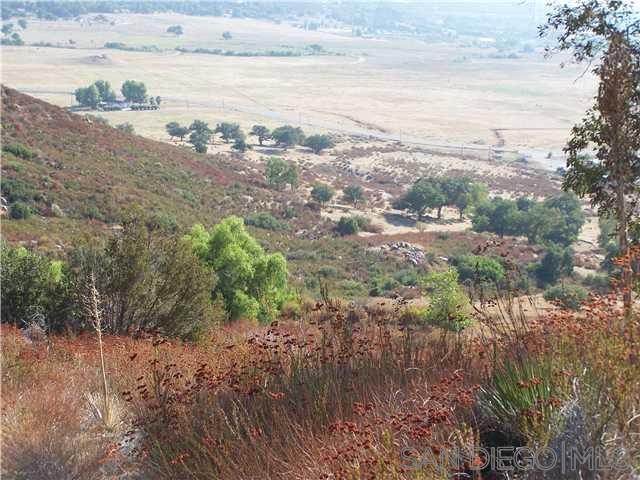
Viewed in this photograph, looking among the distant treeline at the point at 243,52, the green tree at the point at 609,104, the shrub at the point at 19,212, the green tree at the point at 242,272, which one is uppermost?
the distant treeline at the point at 243,52

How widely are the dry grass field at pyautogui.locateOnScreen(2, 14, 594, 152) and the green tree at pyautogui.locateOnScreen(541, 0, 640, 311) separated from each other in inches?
3216

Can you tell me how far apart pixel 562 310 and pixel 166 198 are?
41.5 metres

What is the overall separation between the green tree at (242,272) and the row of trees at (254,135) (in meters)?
63.2

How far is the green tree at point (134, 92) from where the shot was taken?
108625 millimetres

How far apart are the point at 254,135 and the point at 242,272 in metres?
73.8

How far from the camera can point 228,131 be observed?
8900 cm

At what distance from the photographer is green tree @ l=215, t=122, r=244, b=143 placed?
88438 mm

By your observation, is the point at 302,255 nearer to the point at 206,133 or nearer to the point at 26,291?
the point at 26,291

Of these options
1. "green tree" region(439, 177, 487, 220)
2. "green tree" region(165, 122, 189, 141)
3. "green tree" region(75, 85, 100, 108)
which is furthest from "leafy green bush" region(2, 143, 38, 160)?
"green tree" region(75, 85, 100, 108)

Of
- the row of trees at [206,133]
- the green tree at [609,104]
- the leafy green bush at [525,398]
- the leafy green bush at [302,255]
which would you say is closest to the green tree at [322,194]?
the leafy green bush at [302,255]

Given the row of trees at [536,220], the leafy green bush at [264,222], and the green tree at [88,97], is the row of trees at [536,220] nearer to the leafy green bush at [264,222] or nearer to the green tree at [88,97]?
the leafy green bush at [264,222]

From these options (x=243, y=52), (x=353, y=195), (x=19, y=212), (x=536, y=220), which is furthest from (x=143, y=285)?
(x=243, y=52)

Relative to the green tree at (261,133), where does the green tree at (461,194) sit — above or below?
below

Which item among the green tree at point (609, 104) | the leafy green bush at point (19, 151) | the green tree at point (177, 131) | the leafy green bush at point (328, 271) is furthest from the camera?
the green tree at point (177, 131)
